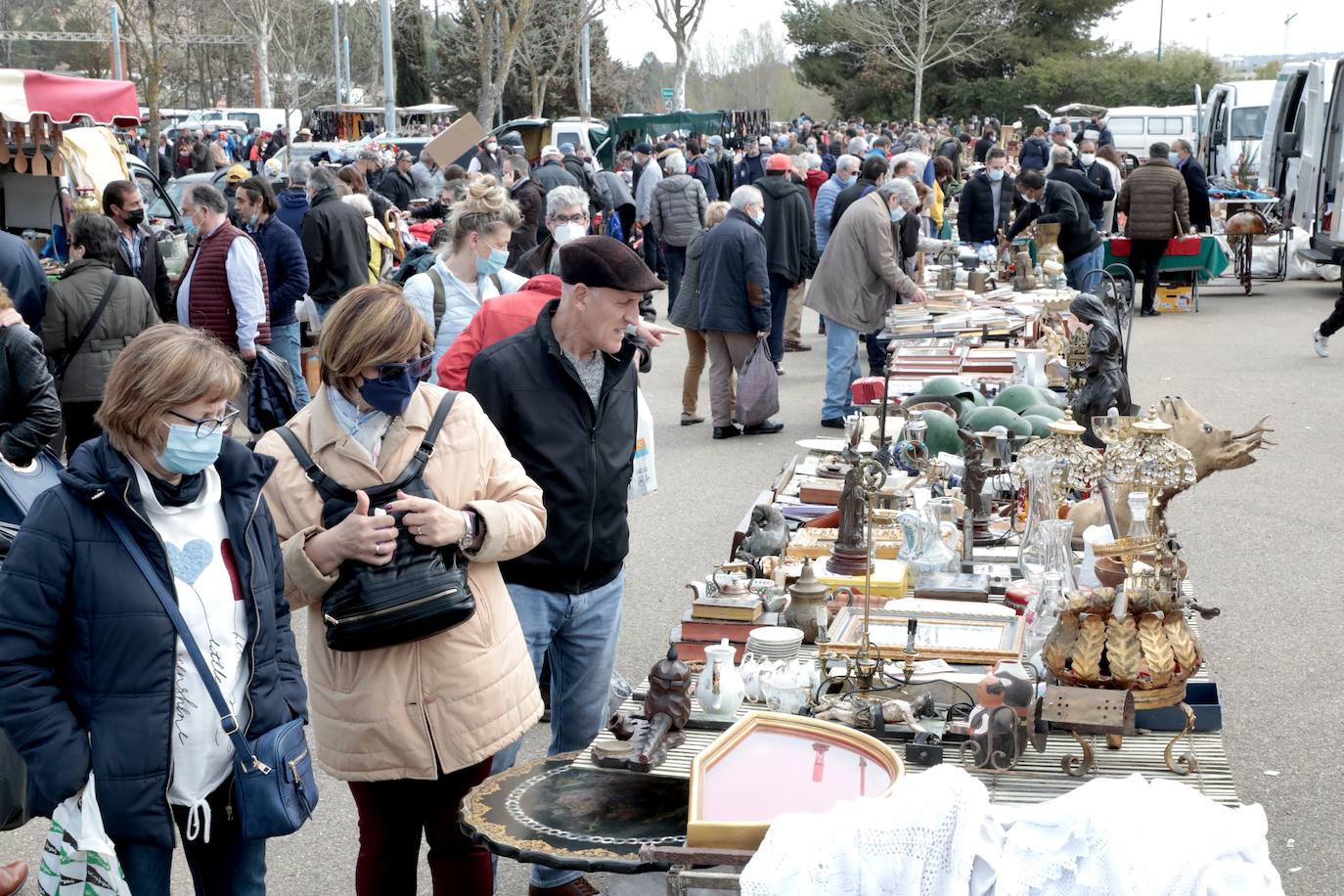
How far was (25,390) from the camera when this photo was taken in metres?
5.23

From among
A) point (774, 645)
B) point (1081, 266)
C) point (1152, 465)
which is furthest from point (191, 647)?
point (1081, 266)

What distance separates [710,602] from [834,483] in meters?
1.96

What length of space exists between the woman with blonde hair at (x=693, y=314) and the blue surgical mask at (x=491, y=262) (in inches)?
157

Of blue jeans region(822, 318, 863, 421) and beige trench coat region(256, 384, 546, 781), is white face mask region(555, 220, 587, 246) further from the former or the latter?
beige trench coat region(256, 384, 546, 781)

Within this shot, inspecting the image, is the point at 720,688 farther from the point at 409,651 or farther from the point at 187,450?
the point at 187,450

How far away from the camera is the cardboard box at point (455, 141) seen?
42.1ft

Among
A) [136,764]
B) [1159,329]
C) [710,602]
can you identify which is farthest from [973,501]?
[1159,329]

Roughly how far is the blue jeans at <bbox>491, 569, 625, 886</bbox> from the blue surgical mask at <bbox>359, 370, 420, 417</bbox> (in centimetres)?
93

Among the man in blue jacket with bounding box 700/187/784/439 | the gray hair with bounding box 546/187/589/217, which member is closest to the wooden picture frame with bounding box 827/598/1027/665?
the gray hair with bounding box 546/187/589/217

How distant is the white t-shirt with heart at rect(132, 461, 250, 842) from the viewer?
2752 mm

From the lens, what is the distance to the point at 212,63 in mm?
70000

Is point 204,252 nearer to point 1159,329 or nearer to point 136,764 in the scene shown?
point 136,764

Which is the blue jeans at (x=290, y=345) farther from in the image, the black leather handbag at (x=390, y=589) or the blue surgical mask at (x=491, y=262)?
the black leather handbag at (x=390, y=589)

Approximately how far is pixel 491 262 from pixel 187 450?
330 cm
